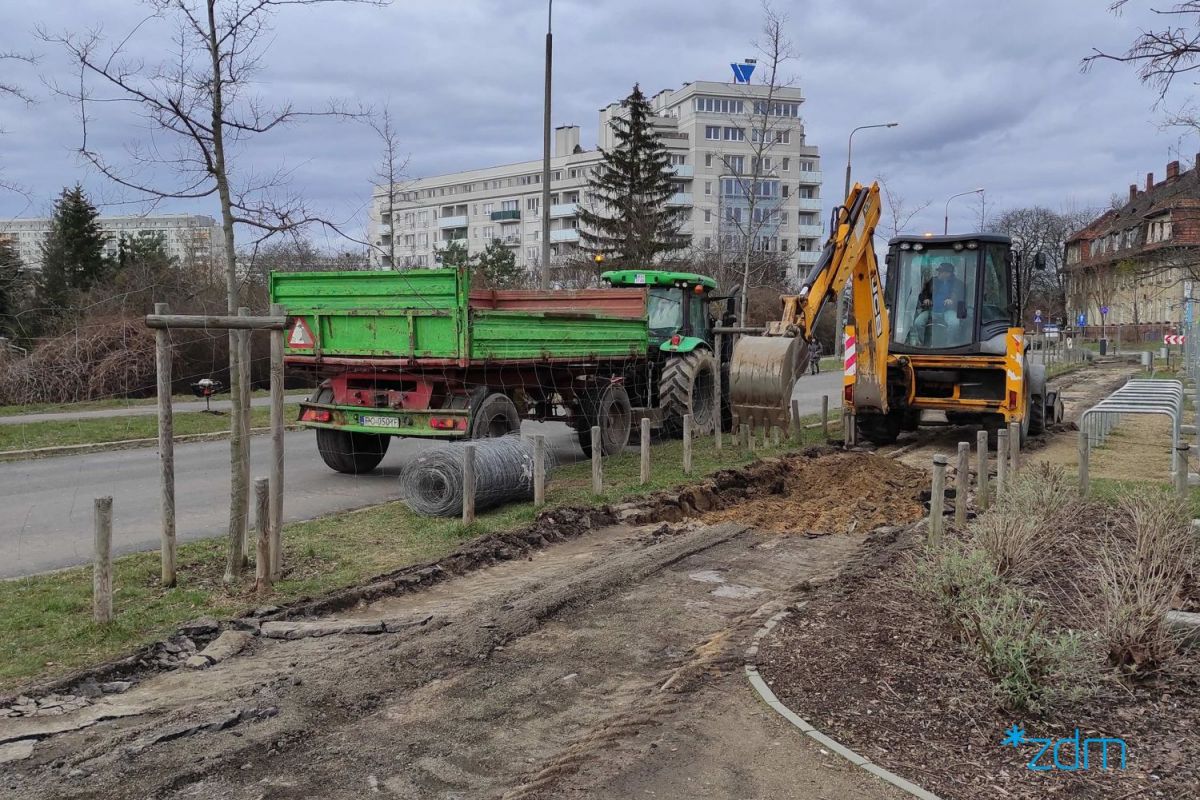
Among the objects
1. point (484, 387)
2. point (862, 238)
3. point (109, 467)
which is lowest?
point (109, 467)

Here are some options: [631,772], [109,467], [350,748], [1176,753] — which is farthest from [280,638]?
[109,467]

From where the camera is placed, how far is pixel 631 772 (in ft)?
13.0

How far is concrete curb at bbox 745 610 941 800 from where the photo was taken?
12.7 feet

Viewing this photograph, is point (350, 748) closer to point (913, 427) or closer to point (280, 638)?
point (280, 638)

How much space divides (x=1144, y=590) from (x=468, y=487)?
17.9 feet

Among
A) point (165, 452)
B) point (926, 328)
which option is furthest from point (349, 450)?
point (926, 328)

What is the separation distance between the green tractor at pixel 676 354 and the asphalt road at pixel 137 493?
1.64 m

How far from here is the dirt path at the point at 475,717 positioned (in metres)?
3.88

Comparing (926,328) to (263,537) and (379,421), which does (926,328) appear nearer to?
(379,421)

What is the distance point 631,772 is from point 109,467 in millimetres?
11625

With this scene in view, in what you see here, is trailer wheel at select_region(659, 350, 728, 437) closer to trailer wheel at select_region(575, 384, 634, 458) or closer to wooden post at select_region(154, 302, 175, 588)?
trailer wheel at select_region(575, 384, 634, 458)

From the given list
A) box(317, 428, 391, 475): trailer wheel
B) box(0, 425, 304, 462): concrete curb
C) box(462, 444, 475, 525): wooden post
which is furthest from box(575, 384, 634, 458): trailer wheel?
box(0, 425, 304, 462): concrete curb

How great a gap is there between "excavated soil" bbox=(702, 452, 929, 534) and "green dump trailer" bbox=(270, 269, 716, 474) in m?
3.06

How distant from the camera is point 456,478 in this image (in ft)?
29.7
